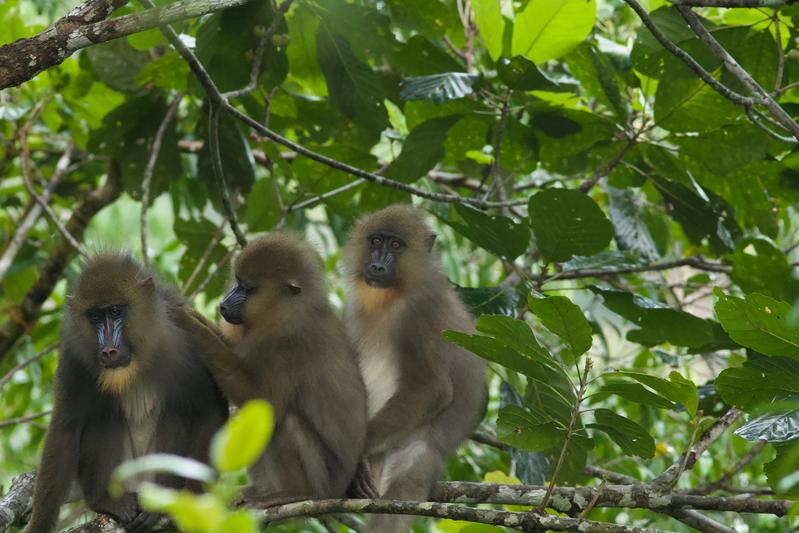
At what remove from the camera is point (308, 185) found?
6.12m

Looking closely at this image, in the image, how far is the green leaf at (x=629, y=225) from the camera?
5926 mm

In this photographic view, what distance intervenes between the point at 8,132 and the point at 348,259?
3.66 m

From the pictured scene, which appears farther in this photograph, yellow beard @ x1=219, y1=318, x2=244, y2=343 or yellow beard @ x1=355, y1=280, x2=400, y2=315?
yellow beard @ x1=355, y1=280, x2=400, y2=315

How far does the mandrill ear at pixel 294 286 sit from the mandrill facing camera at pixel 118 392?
0.56 m

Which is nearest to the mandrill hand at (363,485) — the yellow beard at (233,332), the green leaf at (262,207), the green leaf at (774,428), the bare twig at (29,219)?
the yellow beard at (233,332)

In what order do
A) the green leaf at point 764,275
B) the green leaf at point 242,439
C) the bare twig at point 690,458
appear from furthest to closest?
1. the green leaf at point 764,275
2. the bare twig at point 690,458
3. the green leaf at point 242,439

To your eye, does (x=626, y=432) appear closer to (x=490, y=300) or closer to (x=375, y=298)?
(x=490, y=300)

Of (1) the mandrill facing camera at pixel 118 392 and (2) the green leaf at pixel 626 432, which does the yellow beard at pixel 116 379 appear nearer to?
(1) the mandrill facing camera at pixel 118 392

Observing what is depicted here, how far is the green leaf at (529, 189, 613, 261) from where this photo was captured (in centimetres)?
446

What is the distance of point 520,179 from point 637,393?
4475 millimetres

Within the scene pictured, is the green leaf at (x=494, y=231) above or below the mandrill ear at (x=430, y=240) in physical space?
below

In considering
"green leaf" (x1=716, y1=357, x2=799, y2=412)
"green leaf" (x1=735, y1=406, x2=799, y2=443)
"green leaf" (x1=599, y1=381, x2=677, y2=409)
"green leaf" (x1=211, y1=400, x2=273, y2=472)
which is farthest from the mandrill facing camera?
"green leaf" (x1=211, y1=400, x2=273, y2=472)

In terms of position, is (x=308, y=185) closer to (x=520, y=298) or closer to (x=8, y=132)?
(x=520, y=298)

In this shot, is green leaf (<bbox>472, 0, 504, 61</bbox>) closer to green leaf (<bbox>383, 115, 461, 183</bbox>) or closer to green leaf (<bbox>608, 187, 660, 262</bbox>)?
green leaf (<bbox>383, 115, 461, 183</bbox>)
